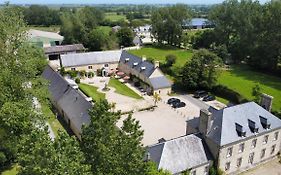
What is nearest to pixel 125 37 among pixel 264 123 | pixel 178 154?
pixel 264 123

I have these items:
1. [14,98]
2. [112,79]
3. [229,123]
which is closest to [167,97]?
[112,79]

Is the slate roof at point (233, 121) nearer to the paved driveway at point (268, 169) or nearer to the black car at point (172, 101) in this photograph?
the paved driveway at point (268, 169)

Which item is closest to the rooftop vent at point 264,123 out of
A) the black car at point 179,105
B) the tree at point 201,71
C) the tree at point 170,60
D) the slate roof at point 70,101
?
the black car at point 179,105

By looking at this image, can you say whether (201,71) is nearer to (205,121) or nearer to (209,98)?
(209,98)

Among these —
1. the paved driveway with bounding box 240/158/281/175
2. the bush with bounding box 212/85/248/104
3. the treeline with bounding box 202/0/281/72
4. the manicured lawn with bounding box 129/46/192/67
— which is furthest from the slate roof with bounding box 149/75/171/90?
the treeline with bounding box 202/0/281/72

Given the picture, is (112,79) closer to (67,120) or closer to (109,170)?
(67,120)

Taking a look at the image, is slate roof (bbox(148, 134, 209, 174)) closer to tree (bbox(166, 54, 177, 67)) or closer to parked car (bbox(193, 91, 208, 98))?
parked car (bbox(193, 91, 208, 98))
